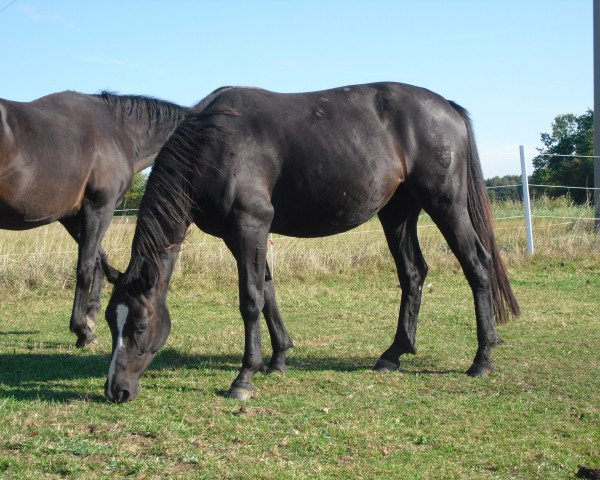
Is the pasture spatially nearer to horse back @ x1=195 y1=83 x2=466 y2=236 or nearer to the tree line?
horse back @ x1=195 y1=83 x2=466 y2=236

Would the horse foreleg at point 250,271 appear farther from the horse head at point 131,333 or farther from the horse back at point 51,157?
the horse back at point 51,157

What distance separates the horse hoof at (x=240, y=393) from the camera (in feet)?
17.6

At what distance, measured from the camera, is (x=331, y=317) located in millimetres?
9008

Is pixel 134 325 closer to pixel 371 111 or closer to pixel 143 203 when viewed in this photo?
pixel 143 203

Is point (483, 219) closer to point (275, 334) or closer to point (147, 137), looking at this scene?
point (275, 334)

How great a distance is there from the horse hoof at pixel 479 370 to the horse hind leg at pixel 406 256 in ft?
2.07

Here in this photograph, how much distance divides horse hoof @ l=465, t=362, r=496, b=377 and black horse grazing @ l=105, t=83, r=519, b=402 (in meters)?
0.01

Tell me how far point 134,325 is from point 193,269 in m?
6.19

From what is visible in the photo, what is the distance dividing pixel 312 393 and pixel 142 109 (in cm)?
433

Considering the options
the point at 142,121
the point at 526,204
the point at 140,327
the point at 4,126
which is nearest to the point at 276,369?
the point at 140,327

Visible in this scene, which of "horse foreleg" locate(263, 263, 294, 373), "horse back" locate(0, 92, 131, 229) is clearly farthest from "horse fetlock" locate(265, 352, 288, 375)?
"horse back" locate(0, 92, 131, 229)

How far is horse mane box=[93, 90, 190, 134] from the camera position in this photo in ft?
27.2

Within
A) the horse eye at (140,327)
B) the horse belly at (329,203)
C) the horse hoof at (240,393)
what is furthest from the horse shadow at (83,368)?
the horse belly at (329,203)

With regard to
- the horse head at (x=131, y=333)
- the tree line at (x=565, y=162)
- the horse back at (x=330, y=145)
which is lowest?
the tree line at (x=565, y=162)
